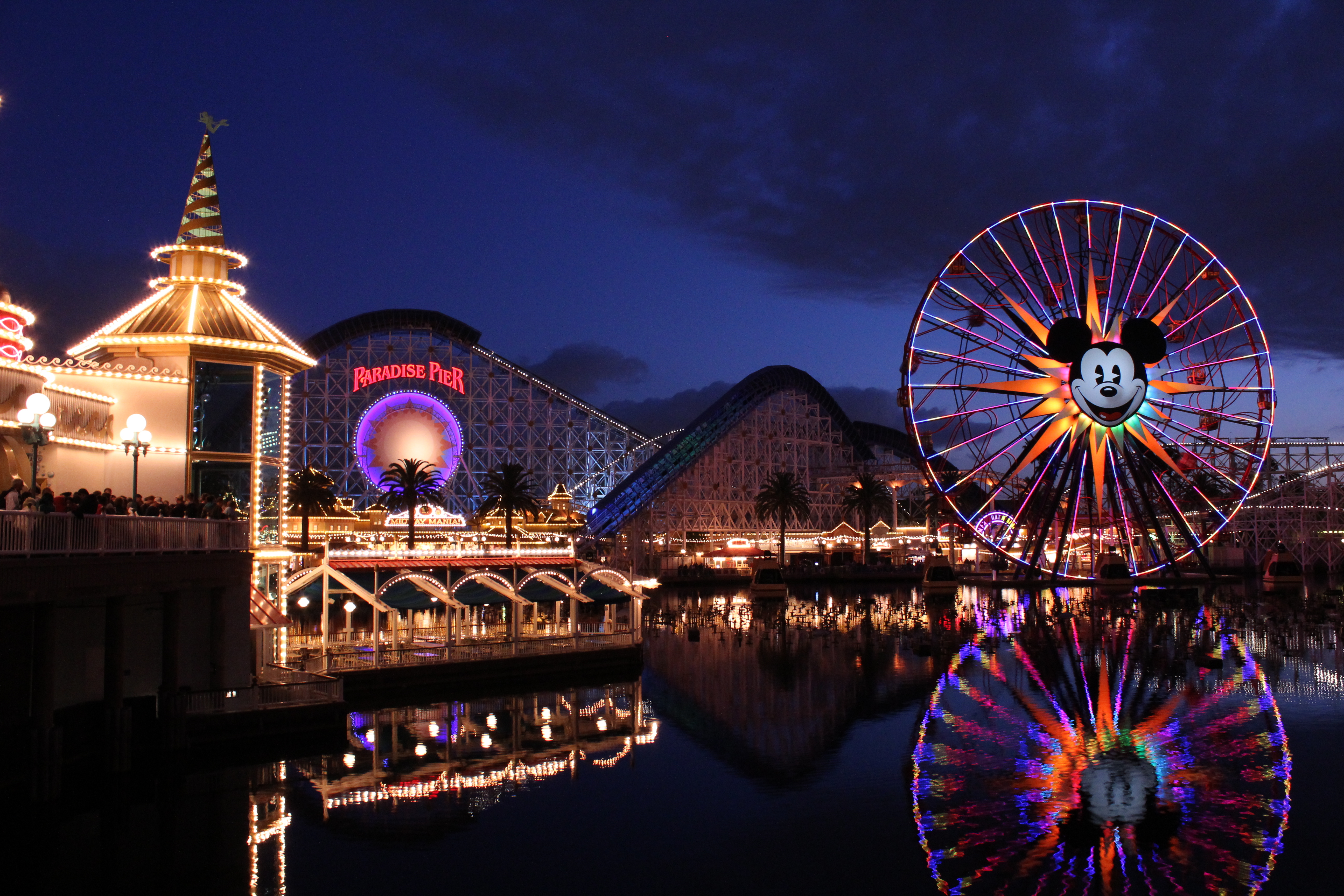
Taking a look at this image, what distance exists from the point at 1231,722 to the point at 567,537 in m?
29.3

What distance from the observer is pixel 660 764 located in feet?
73.3

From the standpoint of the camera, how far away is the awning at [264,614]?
2452 centimetres

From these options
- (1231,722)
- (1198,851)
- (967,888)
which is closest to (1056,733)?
(1231,722)

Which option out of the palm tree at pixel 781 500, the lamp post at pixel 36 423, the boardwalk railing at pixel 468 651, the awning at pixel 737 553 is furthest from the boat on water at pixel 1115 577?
the lamp post at pixel 36 423

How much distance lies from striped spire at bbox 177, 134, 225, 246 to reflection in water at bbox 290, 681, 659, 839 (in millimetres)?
11416

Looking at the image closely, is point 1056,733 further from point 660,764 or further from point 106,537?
point 106,537

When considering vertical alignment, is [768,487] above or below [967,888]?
above

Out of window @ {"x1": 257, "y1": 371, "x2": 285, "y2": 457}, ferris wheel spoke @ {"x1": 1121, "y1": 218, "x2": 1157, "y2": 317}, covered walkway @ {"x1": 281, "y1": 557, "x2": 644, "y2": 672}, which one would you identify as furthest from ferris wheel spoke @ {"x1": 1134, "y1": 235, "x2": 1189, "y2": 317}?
window @ {"x1": 257, "y1": 371, "x2": 285, "y2": 457}

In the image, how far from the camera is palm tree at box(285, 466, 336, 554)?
46.5 meters

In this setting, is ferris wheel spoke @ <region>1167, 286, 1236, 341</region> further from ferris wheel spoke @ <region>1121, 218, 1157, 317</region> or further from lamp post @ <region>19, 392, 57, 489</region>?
lamp post @ <region>19, 392, 57, 489</region>

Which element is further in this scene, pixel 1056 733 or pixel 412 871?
pixel 1056 733

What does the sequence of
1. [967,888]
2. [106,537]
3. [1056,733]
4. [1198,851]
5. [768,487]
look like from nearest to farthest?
[967,888]
[1198,851]
[106,537]
[1056,733]
[768,487]

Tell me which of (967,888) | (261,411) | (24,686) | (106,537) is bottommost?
(967,888)

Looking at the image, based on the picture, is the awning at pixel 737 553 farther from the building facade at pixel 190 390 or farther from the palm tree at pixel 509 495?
the building facade at pixel 190 390
